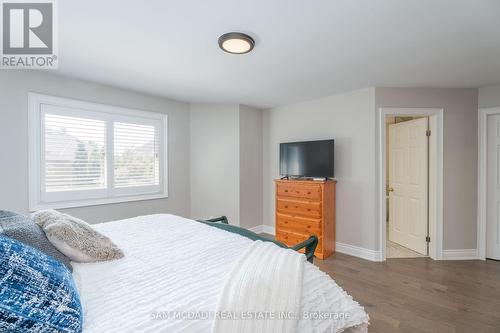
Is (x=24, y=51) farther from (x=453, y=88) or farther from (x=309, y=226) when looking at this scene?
(x=453, y=88)

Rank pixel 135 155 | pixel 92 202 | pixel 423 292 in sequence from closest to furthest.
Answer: pixel 423 292 → pixel 92 202 → pixel 135 155

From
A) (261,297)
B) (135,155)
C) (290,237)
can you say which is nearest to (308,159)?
(290,237)

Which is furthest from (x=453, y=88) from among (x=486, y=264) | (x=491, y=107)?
(x=486, y=264)

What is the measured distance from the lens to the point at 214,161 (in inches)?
167

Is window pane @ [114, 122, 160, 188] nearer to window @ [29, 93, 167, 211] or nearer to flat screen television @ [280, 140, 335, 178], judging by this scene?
window @ [29, 93, 167, 211]

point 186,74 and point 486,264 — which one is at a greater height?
point 186,74

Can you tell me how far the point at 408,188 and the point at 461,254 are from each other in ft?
3.51

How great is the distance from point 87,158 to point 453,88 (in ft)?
16.5

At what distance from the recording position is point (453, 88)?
10.6 feet

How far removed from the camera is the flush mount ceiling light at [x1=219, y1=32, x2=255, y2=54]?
192cm

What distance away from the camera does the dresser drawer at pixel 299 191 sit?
11.1 ft

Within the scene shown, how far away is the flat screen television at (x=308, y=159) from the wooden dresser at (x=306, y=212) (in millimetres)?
218

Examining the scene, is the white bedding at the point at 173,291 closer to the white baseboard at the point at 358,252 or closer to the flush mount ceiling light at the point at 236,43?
the flush mount ceiling light at the point at 236,43

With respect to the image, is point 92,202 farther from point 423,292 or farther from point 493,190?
point 493,190
